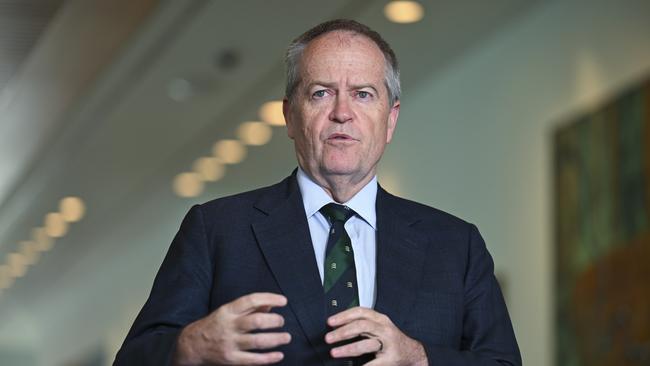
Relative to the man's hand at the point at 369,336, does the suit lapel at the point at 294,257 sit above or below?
above

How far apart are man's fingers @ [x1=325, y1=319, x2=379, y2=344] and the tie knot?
1.59 feet

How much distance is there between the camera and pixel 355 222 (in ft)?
9.56

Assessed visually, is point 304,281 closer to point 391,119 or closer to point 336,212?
point 336,212

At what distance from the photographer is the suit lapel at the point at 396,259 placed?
107 inches

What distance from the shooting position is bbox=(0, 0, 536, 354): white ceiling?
30.8ft

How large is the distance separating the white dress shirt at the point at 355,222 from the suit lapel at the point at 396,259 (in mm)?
32

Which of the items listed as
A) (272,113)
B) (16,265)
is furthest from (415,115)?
(16,265)

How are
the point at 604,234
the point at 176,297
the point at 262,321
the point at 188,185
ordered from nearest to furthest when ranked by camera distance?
1. the point at 262,321
2. the point at 176,297
3. the point at 604,234
4. the point at 188,185

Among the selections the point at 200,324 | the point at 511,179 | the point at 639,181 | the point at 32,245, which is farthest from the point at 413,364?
the point at 32,245

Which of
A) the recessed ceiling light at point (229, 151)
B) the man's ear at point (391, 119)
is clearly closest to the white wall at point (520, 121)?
the recessed ceiling light at point (229, 151)

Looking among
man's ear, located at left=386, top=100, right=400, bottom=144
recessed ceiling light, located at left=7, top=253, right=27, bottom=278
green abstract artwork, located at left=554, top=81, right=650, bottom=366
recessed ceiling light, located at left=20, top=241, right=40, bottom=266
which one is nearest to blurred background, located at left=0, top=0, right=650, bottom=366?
green abstract artwork, located at left=554, top=81, right=650, bottom=366

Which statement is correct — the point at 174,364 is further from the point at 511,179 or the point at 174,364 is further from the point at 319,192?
the point at 511,179

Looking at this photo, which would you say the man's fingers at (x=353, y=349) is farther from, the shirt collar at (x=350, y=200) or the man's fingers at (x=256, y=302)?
the shirt collar at (x=350, y=200)

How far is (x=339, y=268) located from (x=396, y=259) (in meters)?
0.12
